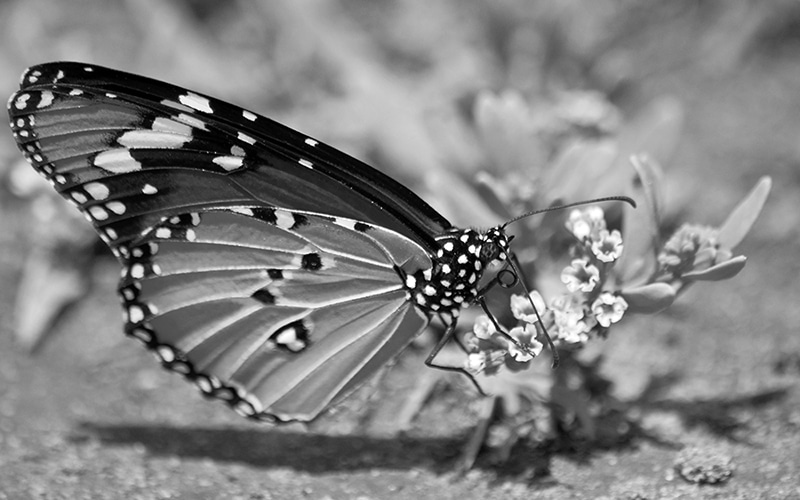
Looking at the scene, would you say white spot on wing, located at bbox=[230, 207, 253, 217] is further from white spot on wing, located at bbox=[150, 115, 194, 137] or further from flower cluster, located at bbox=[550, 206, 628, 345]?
flower cluster, located at bbox=[550, 206, 628, 345]

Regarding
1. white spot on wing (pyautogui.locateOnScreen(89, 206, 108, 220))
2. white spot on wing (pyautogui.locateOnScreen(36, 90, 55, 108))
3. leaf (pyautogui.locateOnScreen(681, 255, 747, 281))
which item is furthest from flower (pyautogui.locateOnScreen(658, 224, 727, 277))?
white spot on wing (pyautogui.locateOnScreen(36, 90, 55, 108))

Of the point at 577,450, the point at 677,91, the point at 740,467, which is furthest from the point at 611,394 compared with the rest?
the point at 677,91

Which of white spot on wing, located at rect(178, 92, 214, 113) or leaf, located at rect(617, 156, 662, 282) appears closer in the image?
white spot on wing, located at rect(178, 92, 214, 113)

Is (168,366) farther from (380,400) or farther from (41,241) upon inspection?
(41,241)

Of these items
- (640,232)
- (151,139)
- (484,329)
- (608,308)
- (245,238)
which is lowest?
(484,329)

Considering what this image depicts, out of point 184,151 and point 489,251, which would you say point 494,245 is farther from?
point 184,151

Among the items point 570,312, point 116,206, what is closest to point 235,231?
point 116,206

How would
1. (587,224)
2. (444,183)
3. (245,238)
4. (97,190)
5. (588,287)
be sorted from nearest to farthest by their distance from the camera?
(588,287) → (587,224) → (97,190) → (245,238) → (444,183)
